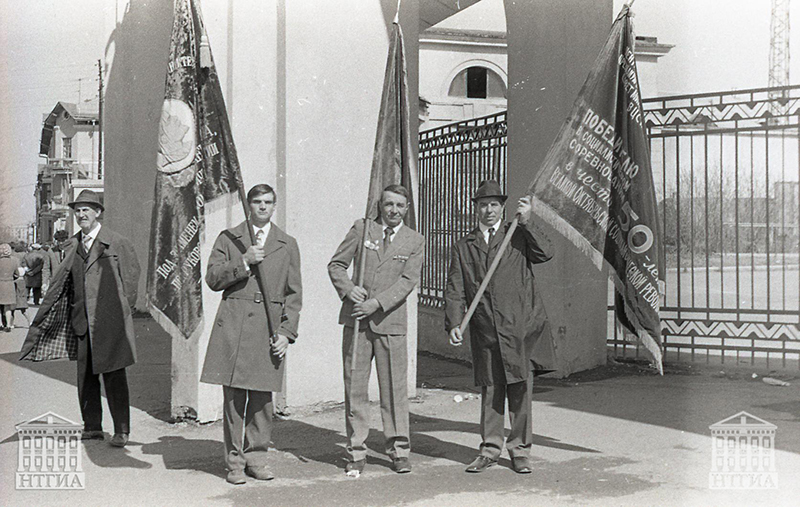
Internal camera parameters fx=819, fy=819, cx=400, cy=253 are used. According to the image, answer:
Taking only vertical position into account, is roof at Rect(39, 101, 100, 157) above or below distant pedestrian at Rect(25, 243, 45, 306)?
above

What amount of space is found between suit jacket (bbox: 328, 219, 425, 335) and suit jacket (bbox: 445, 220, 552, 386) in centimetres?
33

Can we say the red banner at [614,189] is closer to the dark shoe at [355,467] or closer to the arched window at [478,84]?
the dark shoe at [355,467]

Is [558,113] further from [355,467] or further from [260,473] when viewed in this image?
[260,473]

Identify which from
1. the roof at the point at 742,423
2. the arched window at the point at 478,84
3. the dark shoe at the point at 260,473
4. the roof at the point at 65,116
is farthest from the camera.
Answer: the roof at the point at 65,116

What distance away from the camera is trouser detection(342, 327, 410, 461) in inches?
223

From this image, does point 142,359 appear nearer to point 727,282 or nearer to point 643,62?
point 727,282

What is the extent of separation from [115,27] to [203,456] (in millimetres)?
15228

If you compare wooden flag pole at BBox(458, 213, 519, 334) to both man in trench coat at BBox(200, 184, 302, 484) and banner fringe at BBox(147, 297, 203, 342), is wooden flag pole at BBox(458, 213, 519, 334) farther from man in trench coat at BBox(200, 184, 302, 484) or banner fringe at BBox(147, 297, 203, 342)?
banner fringe at BBox(147, 297, 203, 342)

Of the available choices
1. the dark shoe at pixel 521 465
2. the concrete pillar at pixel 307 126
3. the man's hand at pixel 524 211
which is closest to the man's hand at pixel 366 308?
the man's hand at pixel 524 211

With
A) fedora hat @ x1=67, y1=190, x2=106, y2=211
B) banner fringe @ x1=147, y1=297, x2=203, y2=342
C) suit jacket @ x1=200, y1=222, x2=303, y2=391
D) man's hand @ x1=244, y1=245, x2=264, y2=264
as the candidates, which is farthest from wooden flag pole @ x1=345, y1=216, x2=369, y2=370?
fedora hat @ x1=67, y1=190, x2=106, y2=211

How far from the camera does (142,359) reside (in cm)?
1130

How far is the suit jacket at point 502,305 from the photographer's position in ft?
18.4

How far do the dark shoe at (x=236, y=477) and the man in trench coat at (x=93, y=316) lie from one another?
1.40 meters

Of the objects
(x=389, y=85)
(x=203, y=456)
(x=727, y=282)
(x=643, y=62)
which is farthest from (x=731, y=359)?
(x=643, y=62)
